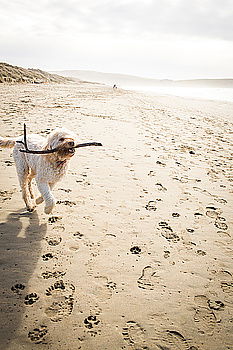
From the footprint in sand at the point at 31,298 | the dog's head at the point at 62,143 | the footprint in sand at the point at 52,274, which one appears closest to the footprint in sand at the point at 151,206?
the dog's head at the point at 62,143

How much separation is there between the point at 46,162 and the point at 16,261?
4.40ft

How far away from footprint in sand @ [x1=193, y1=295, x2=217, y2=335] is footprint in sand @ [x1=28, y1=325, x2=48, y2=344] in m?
1.43

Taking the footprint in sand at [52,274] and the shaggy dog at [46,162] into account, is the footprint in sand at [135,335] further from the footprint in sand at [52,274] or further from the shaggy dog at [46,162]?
the shaggy dog at [46,162]

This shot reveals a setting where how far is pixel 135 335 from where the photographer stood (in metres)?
1.98

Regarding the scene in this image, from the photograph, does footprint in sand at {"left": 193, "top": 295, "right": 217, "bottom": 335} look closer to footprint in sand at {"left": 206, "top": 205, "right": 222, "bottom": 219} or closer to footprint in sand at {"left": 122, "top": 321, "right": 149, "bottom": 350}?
footprint in sand at {"left": 122, "top": 321, "right": 149, "bottom": 350}

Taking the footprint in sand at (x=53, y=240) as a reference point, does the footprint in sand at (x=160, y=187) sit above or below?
above

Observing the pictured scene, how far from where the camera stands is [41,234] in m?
3.13

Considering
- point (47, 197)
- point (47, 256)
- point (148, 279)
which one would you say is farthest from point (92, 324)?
point (47, 197)

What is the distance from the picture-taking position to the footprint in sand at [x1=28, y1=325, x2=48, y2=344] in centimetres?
188

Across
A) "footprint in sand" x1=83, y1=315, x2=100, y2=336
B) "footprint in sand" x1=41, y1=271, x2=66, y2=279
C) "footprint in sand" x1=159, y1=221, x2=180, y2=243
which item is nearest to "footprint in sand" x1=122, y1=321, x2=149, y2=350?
"footprint in sand" x1=83, y1=315, x2=100, y2=336

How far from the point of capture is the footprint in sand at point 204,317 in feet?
6.82

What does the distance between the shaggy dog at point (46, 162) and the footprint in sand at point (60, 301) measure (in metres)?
1.09

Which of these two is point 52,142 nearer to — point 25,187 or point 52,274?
point 25,187

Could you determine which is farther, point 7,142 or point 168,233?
point 7,142
